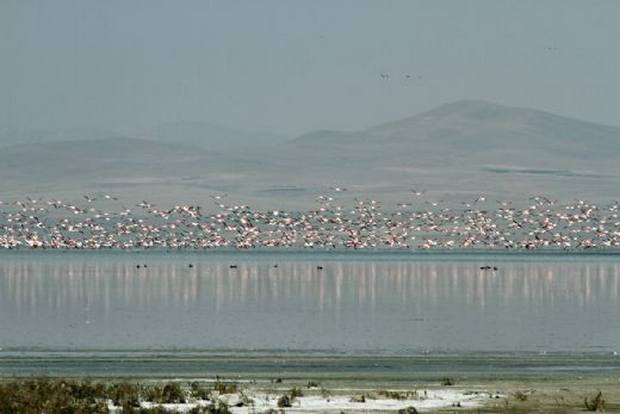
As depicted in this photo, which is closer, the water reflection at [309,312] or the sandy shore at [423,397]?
the sandy shore at [423,397]

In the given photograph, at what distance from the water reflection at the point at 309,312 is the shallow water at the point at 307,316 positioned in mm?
66

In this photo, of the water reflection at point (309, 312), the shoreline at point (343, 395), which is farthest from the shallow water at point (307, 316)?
the shoreline at point (343, 395)

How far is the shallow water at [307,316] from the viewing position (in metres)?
51.7

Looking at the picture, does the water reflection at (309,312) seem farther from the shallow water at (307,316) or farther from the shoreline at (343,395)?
the shoreline at (343,395)

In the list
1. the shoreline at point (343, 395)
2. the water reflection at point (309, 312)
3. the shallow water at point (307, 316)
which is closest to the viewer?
the shoreline at point (343, 395)

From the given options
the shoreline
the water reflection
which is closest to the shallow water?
the water reflection

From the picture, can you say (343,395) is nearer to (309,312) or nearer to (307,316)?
(307,316)

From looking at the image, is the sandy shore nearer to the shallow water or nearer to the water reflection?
the shallow water

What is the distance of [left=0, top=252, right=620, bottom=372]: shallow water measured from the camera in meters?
51.7

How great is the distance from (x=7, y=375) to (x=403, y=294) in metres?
59.6

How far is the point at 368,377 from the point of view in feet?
127

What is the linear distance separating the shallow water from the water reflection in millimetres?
66

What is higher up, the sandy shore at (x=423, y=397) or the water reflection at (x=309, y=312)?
the sandy shore at (x=423, y=397)

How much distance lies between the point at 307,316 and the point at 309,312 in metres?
3.75
